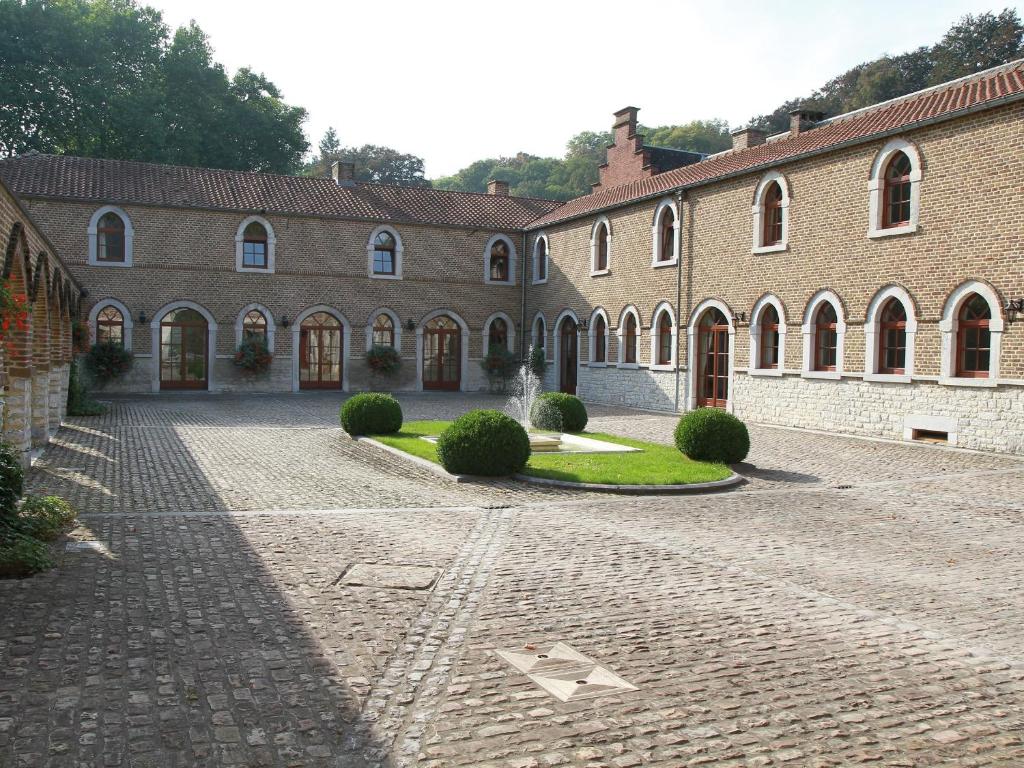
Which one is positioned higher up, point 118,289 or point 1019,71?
point 1019,71

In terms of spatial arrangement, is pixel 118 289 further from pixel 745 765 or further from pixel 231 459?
pixel 745 765

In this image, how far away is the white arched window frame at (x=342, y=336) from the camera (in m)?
29.4

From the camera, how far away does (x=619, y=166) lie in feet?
102

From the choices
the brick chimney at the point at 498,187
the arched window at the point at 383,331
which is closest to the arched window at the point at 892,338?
the arched window at the point at 383,331

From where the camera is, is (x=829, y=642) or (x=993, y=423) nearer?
(x=829, y=642)

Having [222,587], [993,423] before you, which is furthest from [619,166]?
[222,587]

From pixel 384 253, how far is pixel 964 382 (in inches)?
792

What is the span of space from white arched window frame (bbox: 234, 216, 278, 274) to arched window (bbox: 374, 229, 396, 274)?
3.44 m

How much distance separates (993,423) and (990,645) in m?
10.9

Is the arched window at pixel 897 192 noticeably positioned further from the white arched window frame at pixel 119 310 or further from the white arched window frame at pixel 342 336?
the white arched window frame at pixel 119 310

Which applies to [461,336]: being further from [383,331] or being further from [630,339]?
[630,339]

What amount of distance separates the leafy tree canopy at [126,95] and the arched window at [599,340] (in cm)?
2293

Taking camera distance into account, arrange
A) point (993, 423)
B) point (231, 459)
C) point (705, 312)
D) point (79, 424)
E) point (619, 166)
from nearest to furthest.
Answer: point (231, 459)
point (993, 423)
point (79, 424)
point (705, 312)
point (619, 166)

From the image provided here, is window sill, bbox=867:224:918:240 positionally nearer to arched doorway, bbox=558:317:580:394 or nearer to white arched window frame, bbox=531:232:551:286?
arched doorway, bbox=558:317:580:394
